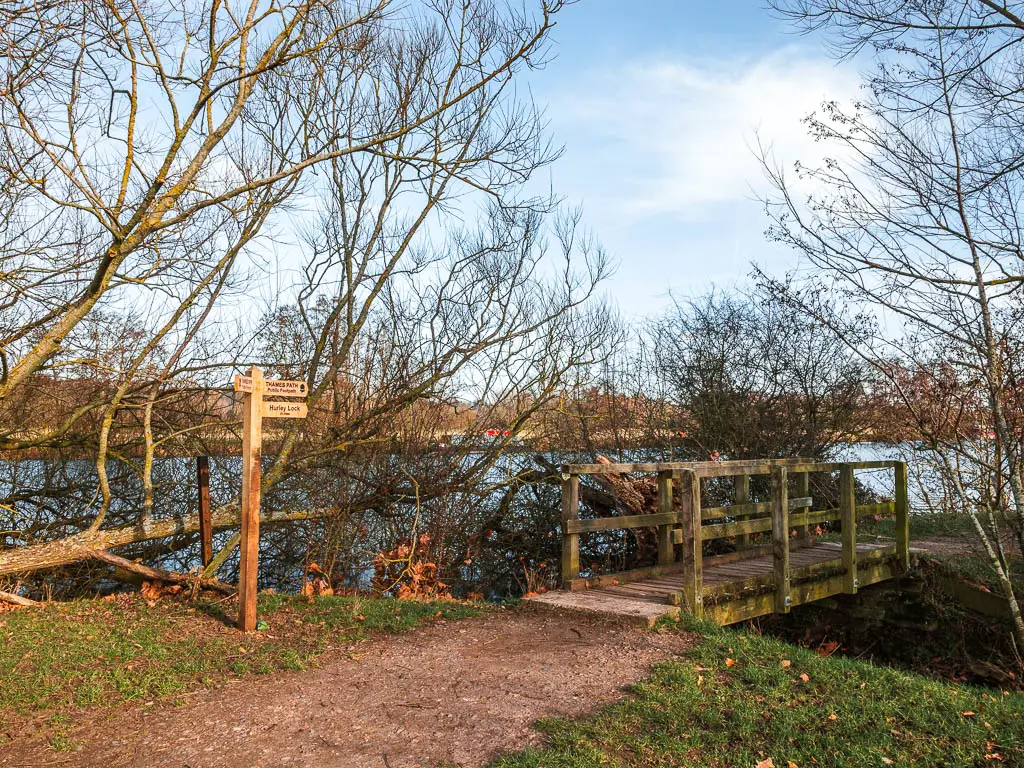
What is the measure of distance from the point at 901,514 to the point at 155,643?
9.01 metres

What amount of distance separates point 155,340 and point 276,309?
7.01 ft

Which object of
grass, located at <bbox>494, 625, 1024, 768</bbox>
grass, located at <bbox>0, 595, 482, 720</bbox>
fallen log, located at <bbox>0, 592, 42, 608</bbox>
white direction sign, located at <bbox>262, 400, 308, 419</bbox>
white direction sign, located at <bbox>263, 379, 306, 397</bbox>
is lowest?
fallen log, located at <bbox>0, 592, 42, 608</bbox>

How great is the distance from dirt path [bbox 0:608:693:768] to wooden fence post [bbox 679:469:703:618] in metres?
0.72

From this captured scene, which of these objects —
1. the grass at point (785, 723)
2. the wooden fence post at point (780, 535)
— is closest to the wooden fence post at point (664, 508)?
the wooden fence post at point (780, 535)

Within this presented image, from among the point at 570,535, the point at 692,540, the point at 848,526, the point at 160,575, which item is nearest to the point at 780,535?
the point at 692,540

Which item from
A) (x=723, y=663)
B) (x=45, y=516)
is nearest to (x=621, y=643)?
(x=723, y=663)

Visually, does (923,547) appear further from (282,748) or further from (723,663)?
(282,748)

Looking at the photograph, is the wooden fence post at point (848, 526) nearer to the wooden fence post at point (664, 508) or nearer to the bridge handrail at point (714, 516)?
the bridge handrail at point (714, 516)

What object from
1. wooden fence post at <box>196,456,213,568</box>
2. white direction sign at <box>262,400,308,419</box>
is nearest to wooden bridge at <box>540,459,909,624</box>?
white direction sign at <box>262,400,308,419</box>

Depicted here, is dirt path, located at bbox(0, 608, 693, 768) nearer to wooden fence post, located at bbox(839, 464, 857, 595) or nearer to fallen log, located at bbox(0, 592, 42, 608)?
wooden fence post, located at bbox(839, 464, 857, 595)

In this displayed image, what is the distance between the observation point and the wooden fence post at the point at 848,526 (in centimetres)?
895

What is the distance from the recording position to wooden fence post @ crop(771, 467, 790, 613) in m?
7.70

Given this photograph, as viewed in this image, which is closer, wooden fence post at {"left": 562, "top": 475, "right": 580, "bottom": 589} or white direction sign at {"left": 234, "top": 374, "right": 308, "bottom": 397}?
white direction sign at {"left": 234, "top": 374, "right": 308, "bottom": 397}

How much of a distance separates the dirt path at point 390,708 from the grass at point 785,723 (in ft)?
0.99
